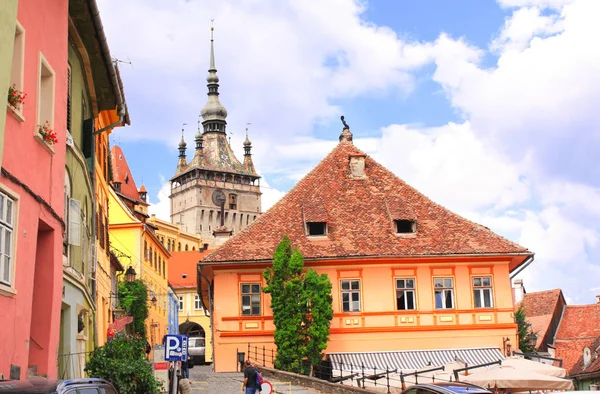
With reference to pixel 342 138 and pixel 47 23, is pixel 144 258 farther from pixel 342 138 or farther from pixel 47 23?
pixel 47 23

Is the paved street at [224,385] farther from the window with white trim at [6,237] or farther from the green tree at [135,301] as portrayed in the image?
the window with white trim at [6,237]

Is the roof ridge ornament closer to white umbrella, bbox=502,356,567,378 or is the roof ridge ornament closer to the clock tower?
white umbrella, bbox=502,356,567,378

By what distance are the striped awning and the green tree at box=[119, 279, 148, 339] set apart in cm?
1235

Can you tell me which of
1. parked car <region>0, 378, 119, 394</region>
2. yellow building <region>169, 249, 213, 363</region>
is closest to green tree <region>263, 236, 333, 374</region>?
parked car <region>0, 378, 119, 394</region>

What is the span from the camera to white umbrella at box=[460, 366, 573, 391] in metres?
22.3

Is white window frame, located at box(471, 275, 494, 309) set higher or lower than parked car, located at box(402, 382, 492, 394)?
higher

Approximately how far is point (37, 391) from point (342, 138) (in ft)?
121

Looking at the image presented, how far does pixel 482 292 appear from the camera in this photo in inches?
1476

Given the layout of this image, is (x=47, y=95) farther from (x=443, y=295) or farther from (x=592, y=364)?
(x=592, y=364)

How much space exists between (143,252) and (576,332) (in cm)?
3100

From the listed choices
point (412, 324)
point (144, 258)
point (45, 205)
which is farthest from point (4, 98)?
Result: point (144, 258)

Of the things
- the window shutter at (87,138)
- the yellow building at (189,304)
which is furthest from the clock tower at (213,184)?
the window shutter at (87,138)

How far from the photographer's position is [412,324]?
3675cm

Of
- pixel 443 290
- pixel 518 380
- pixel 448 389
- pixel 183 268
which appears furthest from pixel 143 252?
pixel 448 389
